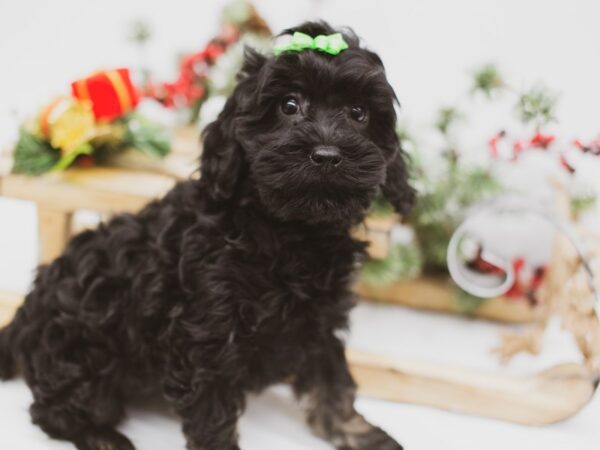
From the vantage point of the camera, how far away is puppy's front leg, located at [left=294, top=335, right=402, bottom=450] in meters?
2.84

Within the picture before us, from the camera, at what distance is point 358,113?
8.13 feet

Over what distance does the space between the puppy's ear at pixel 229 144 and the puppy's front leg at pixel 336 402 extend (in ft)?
2.55

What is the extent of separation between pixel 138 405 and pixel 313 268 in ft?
3.42

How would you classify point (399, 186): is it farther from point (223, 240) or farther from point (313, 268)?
point (223, 240)

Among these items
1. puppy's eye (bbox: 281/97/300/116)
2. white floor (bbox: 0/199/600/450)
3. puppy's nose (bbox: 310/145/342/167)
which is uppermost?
puppy's eye (bbox: 281/97/300/116)

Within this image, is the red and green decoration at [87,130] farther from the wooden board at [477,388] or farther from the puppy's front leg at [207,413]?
the puppy's front leg at [207,413]

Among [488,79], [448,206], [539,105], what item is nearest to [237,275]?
[539,105]

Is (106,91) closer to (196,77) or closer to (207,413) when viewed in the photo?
(196,77)

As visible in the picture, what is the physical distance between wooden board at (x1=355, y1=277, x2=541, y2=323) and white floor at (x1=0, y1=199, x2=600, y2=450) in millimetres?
90

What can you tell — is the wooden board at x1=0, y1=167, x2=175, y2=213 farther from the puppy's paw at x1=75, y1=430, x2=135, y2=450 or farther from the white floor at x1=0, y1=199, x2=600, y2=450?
the puppy's paw at x1=75, y1=430, x2=135, y2=450

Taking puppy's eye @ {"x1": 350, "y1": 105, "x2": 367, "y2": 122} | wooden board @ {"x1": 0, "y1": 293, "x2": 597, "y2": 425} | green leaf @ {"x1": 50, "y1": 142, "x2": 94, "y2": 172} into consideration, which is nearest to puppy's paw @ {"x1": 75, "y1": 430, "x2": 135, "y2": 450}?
wooden board @ {"x1": 0, "y1": 293, "x2": 597, "y2": 425}

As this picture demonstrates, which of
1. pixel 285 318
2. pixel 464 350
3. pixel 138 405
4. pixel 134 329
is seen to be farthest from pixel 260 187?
pixel 464 350

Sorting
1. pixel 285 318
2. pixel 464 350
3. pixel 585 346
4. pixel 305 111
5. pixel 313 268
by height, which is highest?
pixel 305 111

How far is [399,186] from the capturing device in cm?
274
